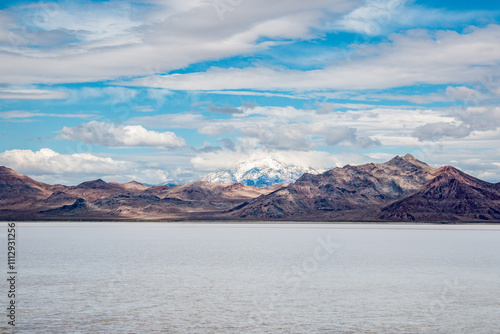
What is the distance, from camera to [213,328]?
33.7m

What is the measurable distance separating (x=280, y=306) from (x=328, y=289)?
10166 millimetres

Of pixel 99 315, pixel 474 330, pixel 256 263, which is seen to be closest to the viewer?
pixel 474 330

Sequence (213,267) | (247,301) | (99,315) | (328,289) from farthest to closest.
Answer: (213,267), (328,289), (247,301), (99,315)

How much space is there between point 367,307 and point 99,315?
741 inches

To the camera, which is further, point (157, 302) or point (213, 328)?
point (157, 302)

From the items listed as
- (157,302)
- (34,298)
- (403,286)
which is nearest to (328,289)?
(403,286)

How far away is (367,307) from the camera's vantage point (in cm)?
4072

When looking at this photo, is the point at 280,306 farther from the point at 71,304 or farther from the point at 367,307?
the point at 71,304

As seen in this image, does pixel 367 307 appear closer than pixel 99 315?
No

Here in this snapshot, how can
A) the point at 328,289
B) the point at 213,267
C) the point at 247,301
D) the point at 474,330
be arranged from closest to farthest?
the point at 474,330
the point at 247,301
the point at 328,289
the point at 213,267

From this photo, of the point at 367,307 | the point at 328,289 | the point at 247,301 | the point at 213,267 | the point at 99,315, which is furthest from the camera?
the point at 213,267

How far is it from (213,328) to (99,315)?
337 inches

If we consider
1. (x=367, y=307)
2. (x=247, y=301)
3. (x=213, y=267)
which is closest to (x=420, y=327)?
(x=367, y=307)

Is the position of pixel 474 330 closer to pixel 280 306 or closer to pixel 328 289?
pixel 280 306
